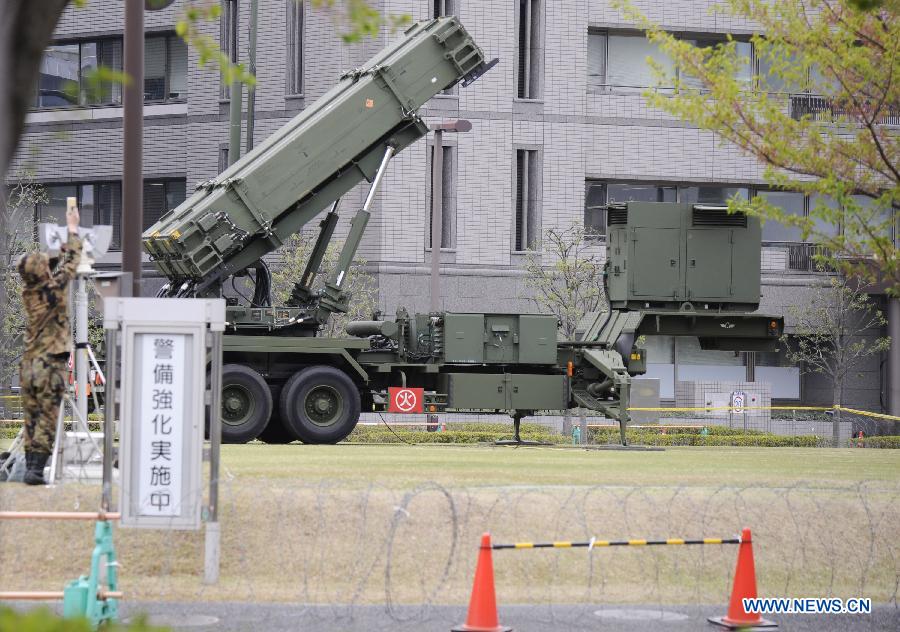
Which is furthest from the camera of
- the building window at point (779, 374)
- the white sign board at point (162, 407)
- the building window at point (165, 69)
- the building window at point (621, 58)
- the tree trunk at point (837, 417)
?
the building window at point (779, 374)

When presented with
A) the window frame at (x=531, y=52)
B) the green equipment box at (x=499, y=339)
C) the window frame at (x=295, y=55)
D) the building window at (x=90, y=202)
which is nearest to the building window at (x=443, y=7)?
the window frame at (x=531, y=52)

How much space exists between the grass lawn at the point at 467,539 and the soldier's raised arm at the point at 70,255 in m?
1.83

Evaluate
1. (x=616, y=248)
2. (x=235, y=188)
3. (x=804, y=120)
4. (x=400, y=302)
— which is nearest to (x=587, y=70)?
(x=400, y=302)

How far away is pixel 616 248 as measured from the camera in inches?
913

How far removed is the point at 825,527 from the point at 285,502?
4.74 m

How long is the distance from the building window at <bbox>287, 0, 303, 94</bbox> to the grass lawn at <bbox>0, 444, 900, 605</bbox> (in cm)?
2618

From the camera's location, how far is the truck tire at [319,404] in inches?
854

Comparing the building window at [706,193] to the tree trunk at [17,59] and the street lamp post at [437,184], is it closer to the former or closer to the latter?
the street lamp post at [437,184]

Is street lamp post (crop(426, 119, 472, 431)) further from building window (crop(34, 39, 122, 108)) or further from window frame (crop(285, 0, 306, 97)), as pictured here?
building window (crop(34, 39, 122, 108))

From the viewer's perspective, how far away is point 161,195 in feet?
140

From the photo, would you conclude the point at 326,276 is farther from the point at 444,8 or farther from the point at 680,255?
the point at 680,255

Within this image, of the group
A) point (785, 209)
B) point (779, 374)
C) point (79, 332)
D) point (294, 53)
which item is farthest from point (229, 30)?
point (79, 332)

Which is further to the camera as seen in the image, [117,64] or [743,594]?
[117,64]

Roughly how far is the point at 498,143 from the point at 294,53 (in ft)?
19.6
